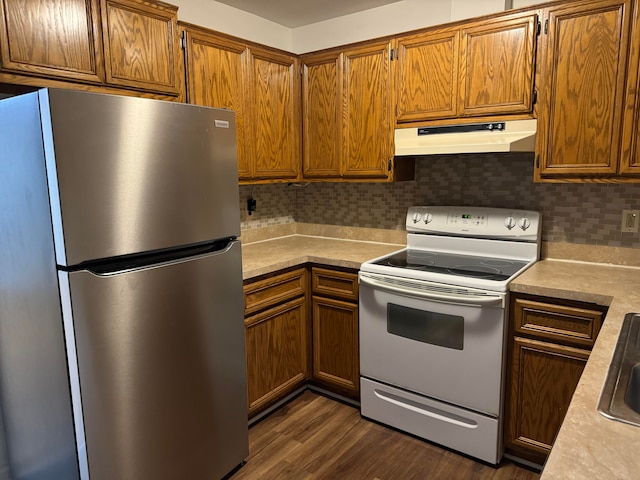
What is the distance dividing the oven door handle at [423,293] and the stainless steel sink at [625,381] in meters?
0.54

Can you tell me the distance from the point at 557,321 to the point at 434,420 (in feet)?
2.52

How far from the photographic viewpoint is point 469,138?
2227mm

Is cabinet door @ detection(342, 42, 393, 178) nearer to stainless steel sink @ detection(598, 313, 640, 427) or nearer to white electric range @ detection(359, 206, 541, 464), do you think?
white electric range @ detection(359, 206, 541, 464)

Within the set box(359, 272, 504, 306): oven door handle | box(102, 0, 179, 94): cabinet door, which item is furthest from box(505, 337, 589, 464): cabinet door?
box(102, 0, 179, 94): cabinet door

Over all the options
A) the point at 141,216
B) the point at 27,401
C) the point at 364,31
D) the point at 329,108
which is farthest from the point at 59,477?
the point at 364,31

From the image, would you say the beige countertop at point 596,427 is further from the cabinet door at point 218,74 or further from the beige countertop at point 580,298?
the cabinet door at point 218,74

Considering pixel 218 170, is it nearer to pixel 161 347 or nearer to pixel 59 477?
pixel 161 347

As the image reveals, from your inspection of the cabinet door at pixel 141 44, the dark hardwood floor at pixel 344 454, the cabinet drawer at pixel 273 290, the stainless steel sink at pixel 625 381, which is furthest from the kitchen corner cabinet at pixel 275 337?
the stainless steel sink at pixel 625 381

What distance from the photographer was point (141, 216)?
1.51 m

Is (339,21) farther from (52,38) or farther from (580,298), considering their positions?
(580,298)

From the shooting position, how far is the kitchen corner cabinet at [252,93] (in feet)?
7.36

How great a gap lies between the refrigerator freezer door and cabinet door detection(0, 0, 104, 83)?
1.37 ft

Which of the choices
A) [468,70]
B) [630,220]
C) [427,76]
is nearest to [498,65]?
[468,70]

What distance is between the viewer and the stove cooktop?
83.4 inches
